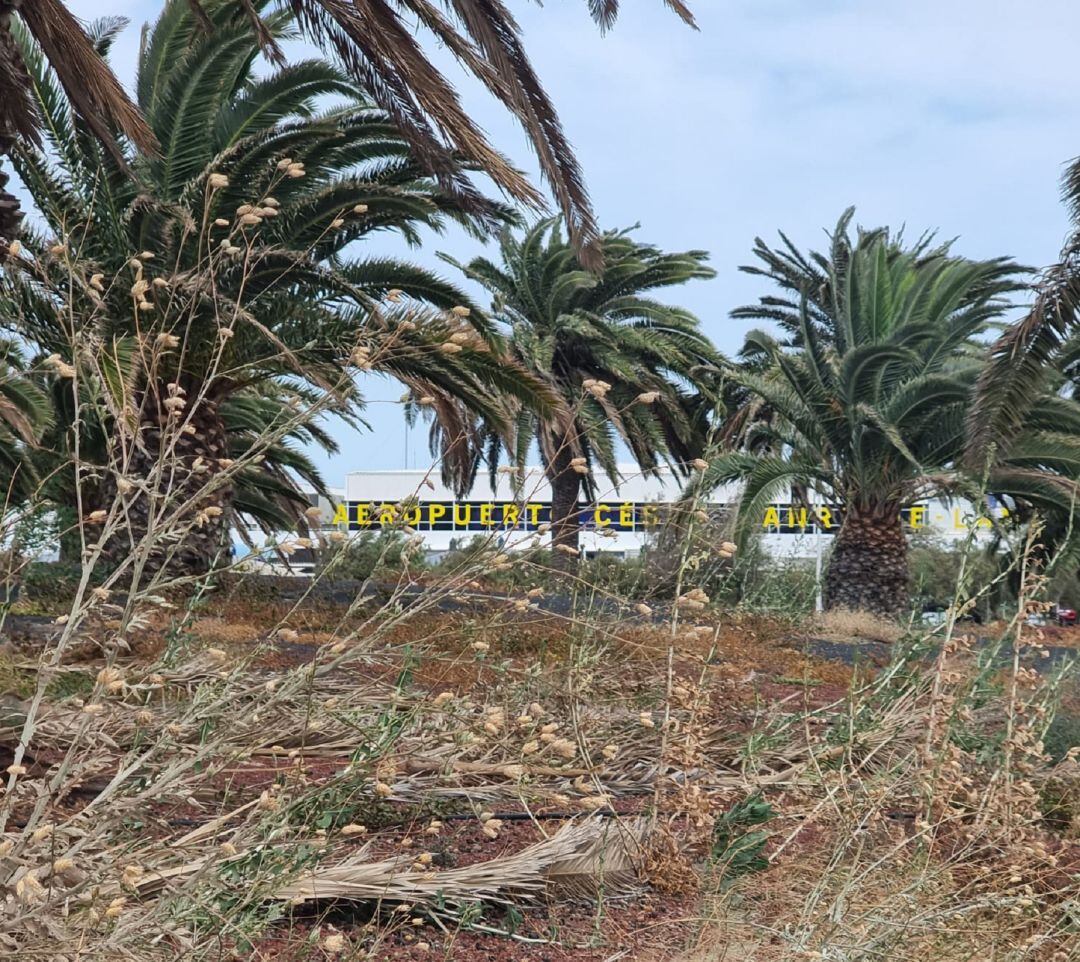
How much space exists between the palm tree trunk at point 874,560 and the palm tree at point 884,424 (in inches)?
0.6

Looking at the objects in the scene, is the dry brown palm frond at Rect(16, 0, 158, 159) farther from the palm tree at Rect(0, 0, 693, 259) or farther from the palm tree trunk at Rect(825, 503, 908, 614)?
the palm tree trunk at Rect(825, 503, 908, 614)

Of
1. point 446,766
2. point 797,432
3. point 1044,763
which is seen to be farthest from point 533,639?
point 797,432

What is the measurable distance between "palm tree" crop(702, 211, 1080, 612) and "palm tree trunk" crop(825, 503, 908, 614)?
0.05ft

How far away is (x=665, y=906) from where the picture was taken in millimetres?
3264

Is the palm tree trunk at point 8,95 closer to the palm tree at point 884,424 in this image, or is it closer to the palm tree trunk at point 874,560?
the palm tree at point 884,424

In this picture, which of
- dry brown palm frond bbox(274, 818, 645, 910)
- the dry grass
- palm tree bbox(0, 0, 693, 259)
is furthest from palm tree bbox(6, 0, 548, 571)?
dry brown palm frond bbox(274, 818, 645, 910)

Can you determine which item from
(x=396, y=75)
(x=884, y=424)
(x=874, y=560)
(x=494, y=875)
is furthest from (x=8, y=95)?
(x=874, y=560)

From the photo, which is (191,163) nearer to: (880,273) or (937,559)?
(880,273)

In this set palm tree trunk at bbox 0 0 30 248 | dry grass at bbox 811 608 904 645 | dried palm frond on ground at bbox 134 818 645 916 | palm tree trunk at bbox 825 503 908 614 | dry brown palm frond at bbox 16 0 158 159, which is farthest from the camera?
palm tree trunk at bbox 825 503 908 614

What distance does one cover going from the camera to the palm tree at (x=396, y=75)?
23.1ft

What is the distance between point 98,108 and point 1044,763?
7.69 m

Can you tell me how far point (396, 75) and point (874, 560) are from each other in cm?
1102

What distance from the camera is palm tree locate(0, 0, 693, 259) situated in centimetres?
705

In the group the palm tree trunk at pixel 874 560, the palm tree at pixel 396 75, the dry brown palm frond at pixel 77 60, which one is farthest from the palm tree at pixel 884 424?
the dry brown palm frond at pixel 77 60
